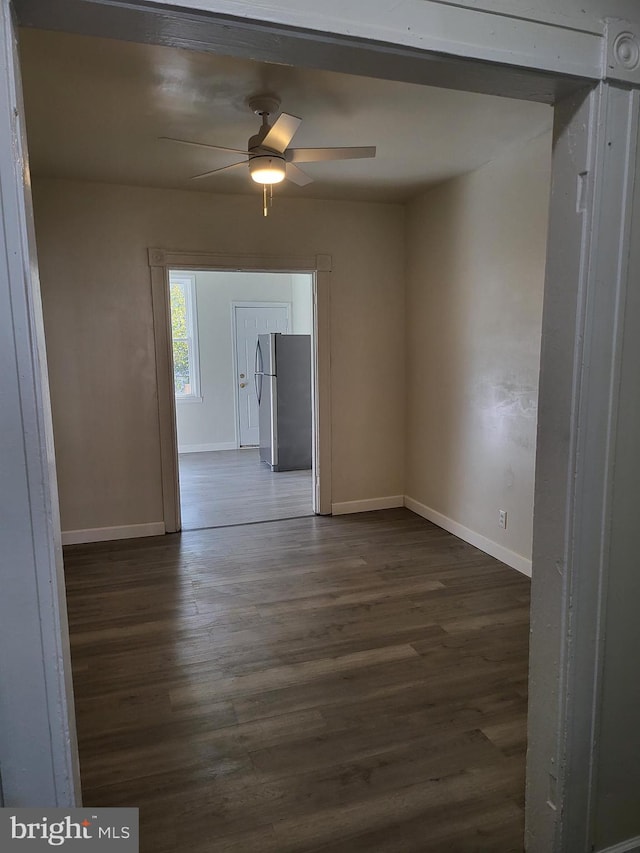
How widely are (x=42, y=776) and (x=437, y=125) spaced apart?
3.11 meters

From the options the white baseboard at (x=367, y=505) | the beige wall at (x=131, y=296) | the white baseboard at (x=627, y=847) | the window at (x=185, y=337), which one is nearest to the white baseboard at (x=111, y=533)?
the beige wall at (x=131, y=296)

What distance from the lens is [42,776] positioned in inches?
41.1

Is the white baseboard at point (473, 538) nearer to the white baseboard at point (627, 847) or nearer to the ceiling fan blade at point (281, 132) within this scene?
the white baseboard at point (627, 847)

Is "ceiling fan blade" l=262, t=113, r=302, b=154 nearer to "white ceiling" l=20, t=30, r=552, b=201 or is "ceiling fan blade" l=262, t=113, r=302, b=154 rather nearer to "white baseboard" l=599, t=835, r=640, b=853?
"white ceiling" l=20, t=30, r=552, b=201

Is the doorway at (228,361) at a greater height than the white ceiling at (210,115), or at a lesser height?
lesser

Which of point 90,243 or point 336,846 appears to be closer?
point 336,846

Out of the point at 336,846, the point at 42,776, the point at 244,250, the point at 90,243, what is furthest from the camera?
the point at 244,250

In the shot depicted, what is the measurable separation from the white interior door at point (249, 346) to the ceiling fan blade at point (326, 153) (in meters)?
4.90

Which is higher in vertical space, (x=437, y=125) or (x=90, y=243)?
(x=437, y=125)

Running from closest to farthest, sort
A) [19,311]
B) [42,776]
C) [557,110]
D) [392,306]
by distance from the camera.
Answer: [19,311] < [42,776] < [557,110] < [392,306]

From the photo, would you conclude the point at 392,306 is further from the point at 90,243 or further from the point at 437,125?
the point at 90,243

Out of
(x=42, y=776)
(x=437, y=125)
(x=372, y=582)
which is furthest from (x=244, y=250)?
(x=42, y=776)

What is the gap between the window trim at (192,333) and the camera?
7.32 metres

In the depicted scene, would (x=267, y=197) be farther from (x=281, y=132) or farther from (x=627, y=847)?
(x=627, y=847)
